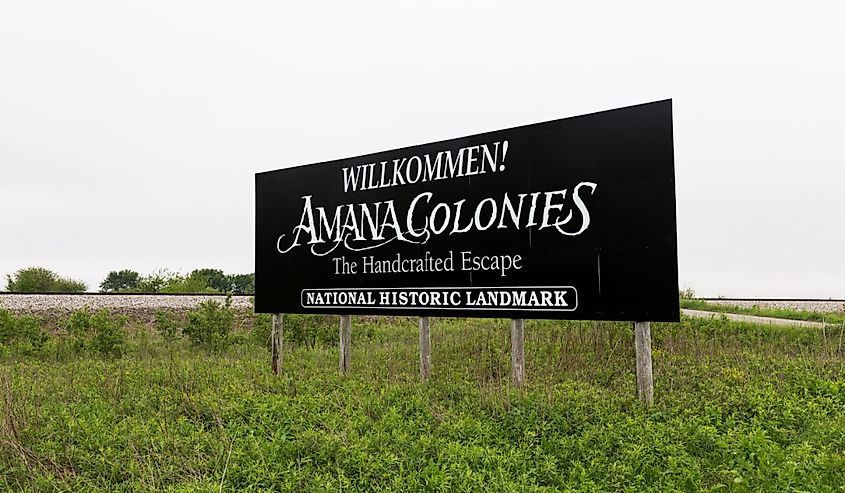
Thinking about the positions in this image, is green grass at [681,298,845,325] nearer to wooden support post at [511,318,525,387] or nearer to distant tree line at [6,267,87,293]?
wooden support post at [511,318,525,387]

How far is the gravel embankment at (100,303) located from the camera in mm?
19452

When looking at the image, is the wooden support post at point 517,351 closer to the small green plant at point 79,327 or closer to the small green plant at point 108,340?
the small green plant at point 108,340

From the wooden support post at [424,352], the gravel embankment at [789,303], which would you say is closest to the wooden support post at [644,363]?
the wooden support post at [424,352]

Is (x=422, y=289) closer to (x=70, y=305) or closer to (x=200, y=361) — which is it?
(x=200, y=361)

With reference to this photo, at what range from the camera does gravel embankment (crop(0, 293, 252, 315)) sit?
19452mm

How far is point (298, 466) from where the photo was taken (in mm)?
5758

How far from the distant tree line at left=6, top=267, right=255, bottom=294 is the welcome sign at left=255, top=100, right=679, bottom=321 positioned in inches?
357

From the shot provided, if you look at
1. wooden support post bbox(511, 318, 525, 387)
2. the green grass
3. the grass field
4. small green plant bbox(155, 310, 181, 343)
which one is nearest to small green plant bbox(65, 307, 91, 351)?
small green plant bbox(155, 310, 181, 343)

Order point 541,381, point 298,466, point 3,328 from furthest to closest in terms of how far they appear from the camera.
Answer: point 3,328 < point 541,381 < point 298,466

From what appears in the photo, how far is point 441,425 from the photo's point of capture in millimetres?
6629

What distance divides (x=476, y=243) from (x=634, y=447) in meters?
3.46

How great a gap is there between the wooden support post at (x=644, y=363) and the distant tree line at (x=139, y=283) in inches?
539

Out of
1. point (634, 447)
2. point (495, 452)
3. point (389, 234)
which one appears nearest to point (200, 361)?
point (389, 234)

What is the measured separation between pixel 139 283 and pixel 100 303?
572 inches
